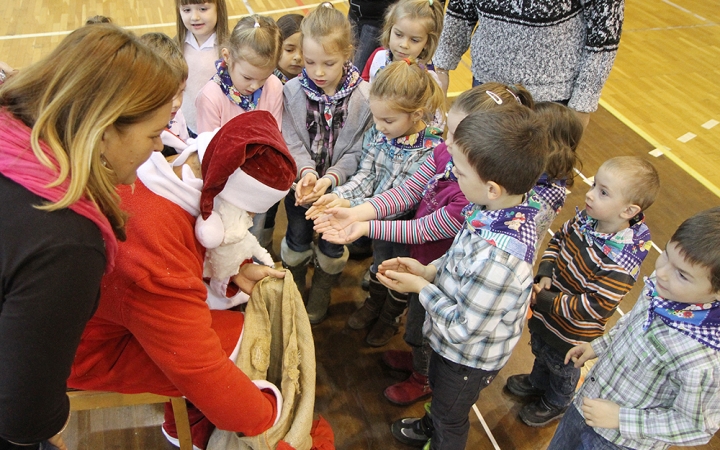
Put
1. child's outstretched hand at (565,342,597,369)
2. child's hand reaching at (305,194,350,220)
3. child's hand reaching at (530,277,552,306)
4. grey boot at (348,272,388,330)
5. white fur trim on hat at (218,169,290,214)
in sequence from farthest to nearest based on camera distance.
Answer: grey boot at (348,272,388,330)
child's hand reaching at (305,194,350,220)
child's hand reaching at (530,277,552,306)
child's outstretched hand at (565,342,597,369)
white fur trim on hat at (218,169,290,214)

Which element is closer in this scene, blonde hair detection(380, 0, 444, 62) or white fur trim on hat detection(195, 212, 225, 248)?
white fur trim on hat detection(195, 212, 225, 248)

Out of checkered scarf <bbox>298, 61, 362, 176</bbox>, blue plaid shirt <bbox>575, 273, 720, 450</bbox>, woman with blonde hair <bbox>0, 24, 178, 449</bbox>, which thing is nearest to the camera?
woman with blonde hair <bbox>0, 24, 178, 449</bbox>

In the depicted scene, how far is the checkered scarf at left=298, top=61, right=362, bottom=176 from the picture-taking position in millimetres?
2365

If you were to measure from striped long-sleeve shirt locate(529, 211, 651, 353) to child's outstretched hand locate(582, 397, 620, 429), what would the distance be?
38cm

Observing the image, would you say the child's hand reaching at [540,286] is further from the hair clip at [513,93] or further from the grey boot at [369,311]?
the grey boot at [369,311]

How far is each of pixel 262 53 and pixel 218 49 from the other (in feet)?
2.08

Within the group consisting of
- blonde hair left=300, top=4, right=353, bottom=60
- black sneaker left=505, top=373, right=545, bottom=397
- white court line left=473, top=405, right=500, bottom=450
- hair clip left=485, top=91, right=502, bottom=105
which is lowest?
white court line left=473, top=405, right=500, bottom=450

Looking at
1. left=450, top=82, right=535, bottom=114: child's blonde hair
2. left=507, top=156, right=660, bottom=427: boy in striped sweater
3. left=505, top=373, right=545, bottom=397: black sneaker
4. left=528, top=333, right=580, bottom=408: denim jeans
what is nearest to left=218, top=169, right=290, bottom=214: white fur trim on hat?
left=450, top=82, right=535, bottom=114: child's blonde hair

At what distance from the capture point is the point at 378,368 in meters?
2.55

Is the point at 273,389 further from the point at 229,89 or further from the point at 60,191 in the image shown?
the point at 229,89

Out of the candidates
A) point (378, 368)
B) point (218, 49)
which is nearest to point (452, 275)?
point (378, 368)

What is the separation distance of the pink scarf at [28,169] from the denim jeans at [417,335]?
1.40m

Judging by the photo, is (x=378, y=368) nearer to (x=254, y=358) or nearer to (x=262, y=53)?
(x=254, y=358)

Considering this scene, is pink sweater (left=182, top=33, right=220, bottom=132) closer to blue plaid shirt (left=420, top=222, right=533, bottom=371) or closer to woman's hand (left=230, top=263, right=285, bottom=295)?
woman's hand (left=230, top=263, right=285, bottom=295)
